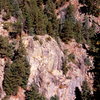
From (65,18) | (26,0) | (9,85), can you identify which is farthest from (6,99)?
(65,18)

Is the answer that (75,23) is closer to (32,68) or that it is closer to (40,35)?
(40,35)

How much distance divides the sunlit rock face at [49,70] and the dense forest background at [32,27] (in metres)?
2.83

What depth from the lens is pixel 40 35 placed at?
9106 centimetres

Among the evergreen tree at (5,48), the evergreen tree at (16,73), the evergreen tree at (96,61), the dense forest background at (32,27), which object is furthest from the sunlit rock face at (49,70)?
the evergreen tree at (96,61)

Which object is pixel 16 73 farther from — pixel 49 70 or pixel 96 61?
pixel 96 61

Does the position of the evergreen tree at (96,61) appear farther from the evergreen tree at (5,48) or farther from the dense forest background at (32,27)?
the evergreen tree at (5,48)

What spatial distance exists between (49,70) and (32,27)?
14.7 m

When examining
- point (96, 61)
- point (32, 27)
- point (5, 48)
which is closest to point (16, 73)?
point (5, 48)

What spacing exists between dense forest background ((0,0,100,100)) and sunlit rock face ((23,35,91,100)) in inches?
111

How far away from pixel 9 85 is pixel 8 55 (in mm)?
8539

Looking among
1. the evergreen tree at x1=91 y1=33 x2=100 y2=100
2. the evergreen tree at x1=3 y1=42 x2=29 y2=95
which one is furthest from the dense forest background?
the evergreen tree at x1=91 y1=33 x2=100 y2=100

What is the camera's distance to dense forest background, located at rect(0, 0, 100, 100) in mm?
78000

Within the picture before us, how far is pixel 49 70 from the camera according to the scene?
88125 mm

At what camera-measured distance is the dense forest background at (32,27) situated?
3071 inches
